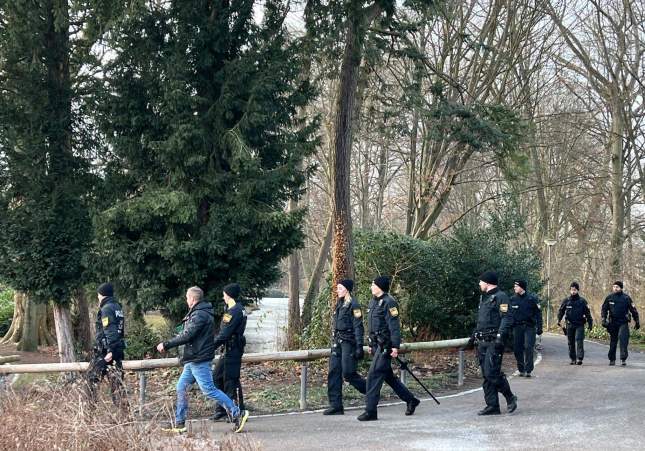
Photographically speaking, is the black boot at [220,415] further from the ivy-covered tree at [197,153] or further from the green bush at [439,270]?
the green bush at [439,270]

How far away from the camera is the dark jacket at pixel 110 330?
9.58m

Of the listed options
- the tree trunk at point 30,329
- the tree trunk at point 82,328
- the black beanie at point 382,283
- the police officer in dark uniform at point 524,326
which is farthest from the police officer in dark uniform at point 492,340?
the tree trunk at point 30,329

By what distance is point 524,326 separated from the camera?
50.8 ft

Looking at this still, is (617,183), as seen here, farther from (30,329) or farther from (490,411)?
(30,329)

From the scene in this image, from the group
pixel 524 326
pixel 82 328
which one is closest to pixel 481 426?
pixel 524 326

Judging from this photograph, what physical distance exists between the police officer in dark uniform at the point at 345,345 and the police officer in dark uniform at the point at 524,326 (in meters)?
5.59

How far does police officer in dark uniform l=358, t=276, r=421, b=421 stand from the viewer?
998cm

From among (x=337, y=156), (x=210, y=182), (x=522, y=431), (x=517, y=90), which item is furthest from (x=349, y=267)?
(x=517, y=90)

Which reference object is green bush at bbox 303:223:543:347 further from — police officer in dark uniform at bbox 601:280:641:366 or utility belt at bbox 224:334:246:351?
utility belt at bbox 224:334:246:351

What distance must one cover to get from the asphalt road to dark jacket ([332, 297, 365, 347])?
44.1 inches

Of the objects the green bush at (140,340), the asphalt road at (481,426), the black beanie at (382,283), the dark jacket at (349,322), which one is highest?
the black beanie at (382,283)

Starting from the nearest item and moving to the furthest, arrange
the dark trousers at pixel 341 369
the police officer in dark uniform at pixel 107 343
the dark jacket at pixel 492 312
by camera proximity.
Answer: the police officer in dark uniform at pixel 107 343 → the dark trousers at pixel 341 369 → the dark jacket at pixel 492 312

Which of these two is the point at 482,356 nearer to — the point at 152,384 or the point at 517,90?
the point at 152,384

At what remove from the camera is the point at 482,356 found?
10.5m
